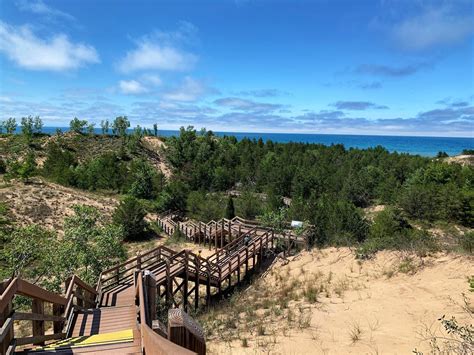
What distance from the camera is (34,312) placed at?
461cm

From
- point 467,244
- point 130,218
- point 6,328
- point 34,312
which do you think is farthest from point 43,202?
point 467,244

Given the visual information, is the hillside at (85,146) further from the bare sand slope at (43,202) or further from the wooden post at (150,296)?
the wooden post at (150,296)

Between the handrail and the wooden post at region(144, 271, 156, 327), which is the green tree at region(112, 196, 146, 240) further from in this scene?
the wooden post at region(144, 271, 156, 327)

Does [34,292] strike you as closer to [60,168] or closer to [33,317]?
[33,317]

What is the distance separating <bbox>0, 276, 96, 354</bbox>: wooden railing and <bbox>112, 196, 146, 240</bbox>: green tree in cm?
1767

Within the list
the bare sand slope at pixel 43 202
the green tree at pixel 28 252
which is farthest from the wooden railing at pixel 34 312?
the bare sand slope at pixel 43 202

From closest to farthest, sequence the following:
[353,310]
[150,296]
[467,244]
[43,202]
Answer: [150,296], [353,310], [467,244], [43,202]

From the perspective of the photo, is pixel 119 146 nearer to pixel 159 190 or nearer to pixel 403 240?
pixel 159 190

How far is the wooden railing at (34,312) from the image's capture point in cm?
324

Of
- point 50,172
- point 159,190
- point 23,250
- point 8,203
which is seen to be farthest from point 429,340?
point 50,172

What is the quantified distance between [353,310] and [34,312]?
6.64 meters

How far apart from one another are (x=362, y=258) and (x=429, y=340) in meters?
6.43

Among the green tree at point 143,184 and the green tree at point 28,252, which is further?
the green tree at point 143,184

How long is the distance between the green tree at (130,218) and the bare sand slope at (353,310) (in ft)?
51.2
